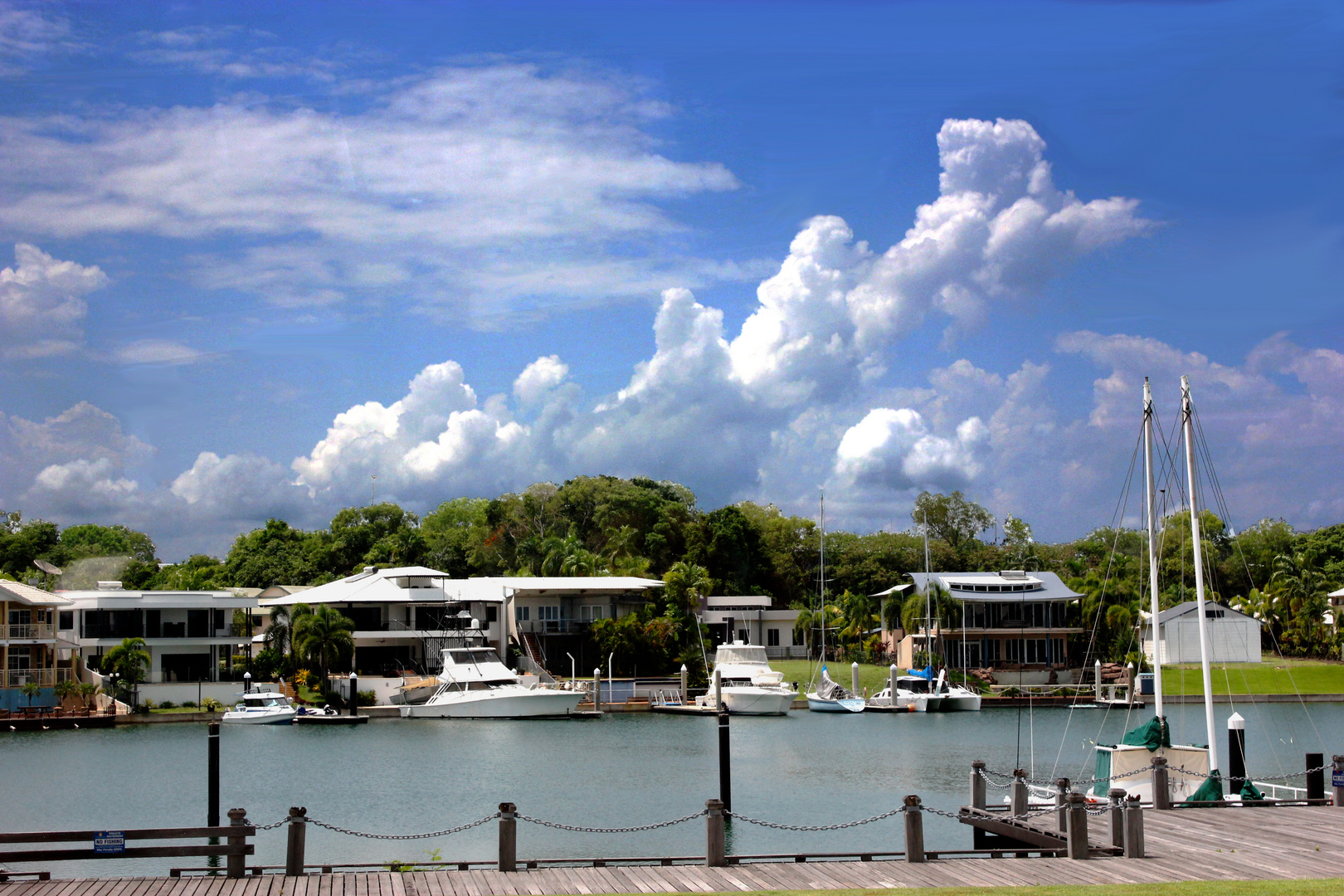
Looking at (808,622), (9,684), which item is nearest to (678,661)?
(808,622)

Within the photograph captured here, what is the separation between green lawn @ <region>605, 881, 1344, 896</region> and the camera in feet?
58.6

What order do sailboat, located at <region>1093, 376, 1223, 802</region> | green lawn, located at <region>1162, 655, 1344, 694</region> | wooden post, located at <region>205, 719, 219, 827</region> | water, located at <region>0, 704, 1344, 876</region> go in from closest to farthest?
sailboat, located at <region>1093, 376, 1223, 802</region>
water, located at <region>0, 704, 1344, 876</region>
wooden post, located at <region>205, 719, 219, 827</region>
green lawn, located at <region>1162, 655, 1344, 694</region>

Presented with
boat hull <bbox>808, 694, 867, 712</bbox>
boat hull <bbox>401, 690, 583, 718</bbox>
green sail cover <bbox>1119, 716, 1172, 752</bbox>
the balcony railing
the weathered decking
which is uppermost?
the balcony railing

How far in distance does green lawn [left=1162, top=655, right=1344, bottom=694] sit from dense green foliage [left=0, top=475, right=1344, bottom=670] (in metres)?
5.20

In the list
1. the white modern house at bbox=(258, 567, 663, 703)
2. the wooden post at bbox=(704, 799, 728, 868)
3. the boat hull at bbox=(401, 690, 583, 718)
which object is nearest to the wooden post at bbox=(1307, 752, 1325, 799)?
the wooden post at bbox=(704, 799, 728, 868)

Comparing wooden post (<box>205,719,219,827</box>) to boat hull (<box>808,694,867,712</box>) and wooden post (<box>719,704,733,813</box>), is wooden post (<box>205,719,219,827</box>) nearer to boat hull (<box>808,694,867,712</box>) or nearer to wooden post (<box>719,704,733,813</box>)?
wooden post (<box>719,704,733,813</box>)

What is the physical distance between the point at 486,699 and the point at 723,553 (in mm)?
45120

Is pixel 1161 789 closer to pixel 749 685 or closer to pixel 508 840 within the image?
pixel 508 840

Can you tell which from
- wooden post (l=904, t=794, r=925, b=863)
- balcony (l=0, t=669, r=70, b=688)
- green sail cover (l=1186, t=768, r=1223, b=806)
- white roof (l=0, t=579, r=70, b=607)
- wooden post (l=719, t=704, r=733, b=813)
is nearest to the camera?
wooden post (l=904, t=794, r=925, b=863)

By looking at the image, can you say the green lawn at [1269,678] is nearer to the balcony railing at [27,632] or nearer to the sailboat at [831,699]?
the sailboat at [831,699]

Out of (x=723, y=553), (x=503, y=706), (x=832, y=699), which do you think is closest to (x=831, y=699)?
(x=832, y=699)

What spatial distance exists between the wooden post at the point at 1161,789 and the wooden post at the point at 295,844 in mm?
17307

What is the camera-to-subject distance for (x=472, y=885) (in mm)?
19359

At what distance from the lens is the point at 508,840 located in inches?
812
